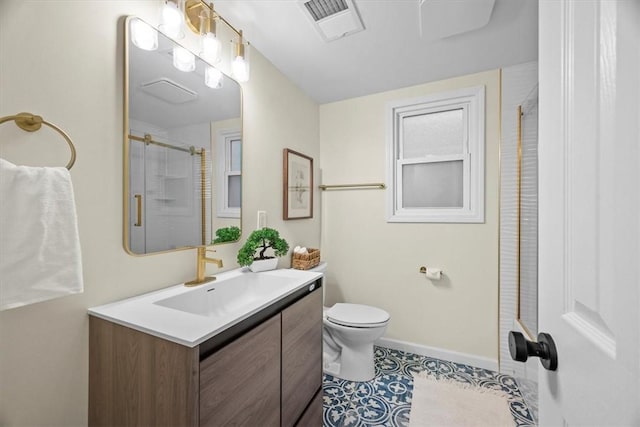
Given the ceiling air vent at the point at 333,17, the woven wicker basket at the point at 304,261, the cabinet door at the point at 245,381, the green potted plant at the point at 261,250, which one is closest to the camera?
the cabinet door at the point at 245,381

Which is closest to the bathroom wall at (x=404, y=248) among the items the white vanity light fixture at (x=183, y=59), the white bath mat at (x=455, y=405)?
the white bath mat at (x=455, y=405)

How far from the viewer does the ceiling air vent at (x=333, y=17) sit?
55.6 inches

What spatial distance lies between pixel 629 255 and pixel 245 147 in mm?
1694

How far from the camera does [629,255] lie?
31 centimetres

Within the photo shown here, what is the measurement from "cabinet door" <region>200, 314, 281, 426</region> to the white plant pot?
508 millimetres

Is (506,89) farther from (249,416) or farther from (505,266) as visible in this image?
(249,416)

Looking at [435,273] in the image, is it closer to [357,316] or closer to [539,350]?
[357,316]

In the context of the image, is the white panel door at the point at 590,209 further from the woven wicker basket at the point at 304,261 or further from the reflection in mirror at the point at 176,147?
the woven wicker basket at the point at 304,261

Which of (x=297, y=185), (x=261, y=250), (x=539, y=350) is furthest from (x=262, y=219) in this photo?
(x=539, y=350)

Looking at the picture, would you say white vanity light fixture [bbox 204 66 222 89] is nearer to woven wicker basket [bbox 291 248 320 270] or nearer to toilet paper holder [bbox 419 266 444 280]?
woven wicker basket [bbox 291 248 320 270]

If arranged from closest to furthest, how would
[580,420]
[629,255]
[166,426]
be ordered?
1. [629,255]
2. [580,420]
3. [166,426]

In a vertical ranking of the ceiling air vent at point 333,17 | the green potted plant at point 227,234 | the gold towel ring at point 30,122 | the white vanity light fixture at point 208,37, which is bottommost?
the green potted plant at point 227,234

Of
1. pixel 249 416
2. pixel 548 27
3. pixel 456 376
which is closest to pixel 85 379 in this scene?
pixel 249 416

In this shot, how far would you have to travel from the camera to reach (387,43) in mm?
1739
